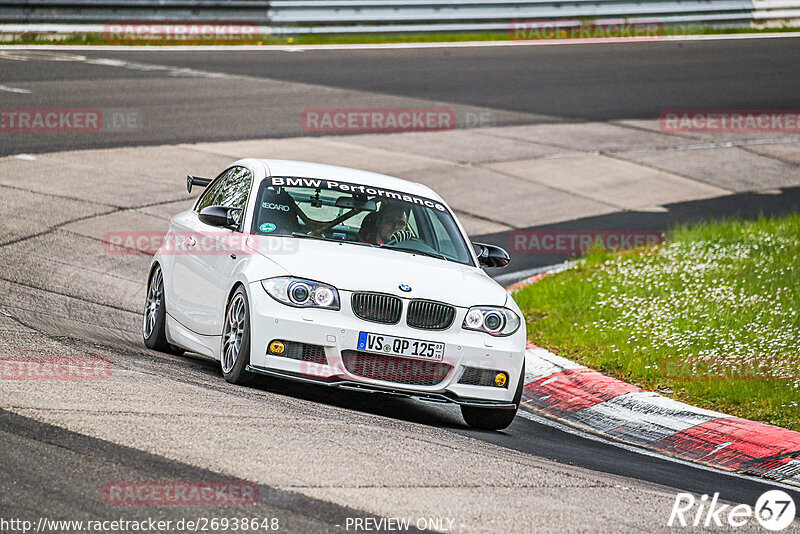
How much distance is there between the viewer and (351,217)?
891 centimetres

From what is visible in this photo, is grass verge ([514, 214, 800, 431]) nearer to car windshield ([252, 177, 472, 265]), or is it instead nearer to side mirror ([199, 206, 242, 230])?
car windshield ([252, 177, 472, 265])

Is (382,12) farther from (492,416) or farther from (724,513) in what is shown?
(724,513)

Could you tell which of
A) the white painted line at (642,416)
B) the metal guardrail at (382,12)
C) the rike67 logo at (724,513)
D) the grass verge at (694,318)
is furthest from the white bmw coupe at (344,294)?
the metal guardrail at (382,12)

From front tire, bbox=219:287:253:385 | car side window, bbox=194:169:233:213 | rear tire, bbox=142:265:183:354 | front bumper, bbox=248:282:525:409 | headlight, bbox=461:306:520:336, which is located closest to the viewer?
front bumper, bbox=248:282:525:409

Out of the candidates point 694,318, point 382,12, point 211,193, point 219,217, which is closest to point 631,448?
point 694,318

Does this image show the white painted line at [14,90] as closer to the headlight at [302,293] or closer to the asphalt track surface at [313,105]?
the asphalt track surface at [313,105]

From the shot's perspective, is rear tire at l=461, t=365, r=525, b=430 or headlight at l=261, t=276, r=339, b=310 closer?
headlight at l=261, t=276, r=339, b=310

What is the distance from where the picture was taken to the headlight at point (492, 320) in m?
7.96

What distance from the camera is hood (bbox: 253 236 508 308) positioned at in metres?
7.80

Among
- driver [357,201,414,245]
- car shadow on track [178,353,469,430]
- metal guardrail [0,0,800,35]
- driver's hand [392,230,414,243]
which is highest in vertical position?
metal guardrail [0,0,800,35]

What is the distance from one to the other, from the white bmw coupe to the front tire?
0.01 m

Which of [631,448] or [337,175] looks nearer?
[631,448]

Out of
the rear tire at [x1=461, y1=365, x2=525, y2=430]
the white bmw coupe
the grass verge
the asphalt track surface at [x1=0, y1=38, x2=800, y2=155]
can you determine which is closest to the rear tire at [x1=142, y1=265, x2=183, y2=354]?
the white bmw coupe

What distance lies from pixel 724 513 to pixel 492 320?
234 centimetres
